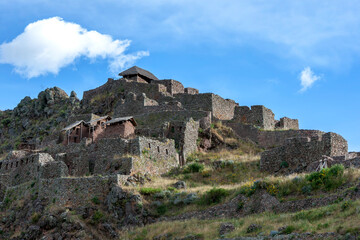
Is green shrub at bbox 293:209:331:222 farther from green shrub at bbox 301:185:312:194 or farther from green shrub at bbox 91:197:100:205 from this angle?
green shrub at bbox 91:197:100:205

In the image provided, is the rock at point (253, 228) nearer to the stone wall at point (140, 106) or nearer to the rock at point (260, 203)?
the rock at point (260, 203)

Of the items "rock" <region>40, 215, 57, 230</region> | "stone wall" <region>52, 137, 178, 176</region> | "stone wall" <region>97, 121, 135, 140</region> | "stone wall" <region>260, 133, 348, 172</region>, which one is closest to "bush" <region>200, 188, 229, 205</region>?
"stone wall" <region>260, 133, 348, 172</region>

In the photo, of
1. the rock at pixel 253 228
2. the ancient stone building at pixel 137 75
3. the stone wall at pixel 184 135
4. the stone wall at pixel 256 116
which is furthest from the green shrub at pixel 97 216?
the ancient stone building at pixel 137 75

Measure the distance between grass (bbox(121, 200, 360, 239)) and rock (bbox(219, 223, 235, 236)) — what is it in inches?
8.3

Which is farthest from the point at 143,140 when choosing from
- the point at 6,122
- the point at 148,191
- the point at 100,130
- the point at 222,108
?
the point at 6,122

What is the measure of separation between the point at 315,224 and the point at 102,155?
21.0 metres

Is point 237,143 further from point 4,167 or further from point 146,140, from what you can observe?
point 4,167

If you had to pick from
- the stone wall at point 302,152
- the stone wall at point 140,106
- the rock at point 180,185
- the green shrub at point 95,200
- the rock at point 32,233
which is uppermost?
the stone wall at point 140,106

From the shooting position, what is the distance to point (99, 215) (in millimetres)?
28625

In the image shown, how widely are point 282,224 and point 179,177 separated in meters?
15.7

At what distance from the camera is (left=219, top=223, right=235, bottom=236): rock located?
2177cm

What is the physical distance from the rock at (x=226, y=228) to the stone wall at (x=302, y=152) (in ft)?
31.4

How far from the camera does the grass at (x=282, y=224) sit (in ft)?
59.7

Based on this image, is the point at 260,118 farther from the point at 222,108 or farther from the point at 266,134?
the point at 266,134
